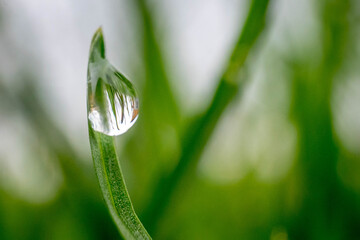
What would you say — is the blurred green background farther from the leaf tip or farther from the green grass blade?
the leaf tip

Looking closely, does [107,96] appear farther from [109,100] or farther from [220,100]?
[220,100]

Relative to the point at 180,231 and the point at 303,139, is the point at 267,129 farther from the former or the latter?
the point at 180,231

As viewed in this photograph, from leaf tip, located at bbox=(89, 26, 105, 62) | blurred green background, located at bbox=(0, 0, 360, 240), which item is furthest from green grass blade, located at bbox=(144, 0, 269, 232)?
leaf tip, located at bbox=(89, 26, 105, 62)

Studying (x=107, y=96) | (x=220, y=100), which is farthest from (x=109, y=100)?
(x=220, y=100)

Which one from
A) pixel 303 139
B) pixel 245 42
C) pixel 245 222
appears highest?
pixel 245 42

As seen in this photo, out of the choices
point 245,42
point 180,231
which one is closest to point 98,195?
point 180,231

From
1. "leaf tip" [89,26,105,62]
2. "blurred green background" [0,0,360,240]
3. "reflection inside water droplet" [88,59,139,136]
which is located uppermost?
"leaf tip" [89,26,105,62]

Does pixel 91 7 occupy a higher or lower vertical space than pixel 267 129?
higher

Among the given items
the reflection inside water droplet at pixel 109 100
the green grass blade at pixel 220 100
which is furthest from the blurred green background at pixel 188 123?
the reflection inside water droplet at pixel 109 100
